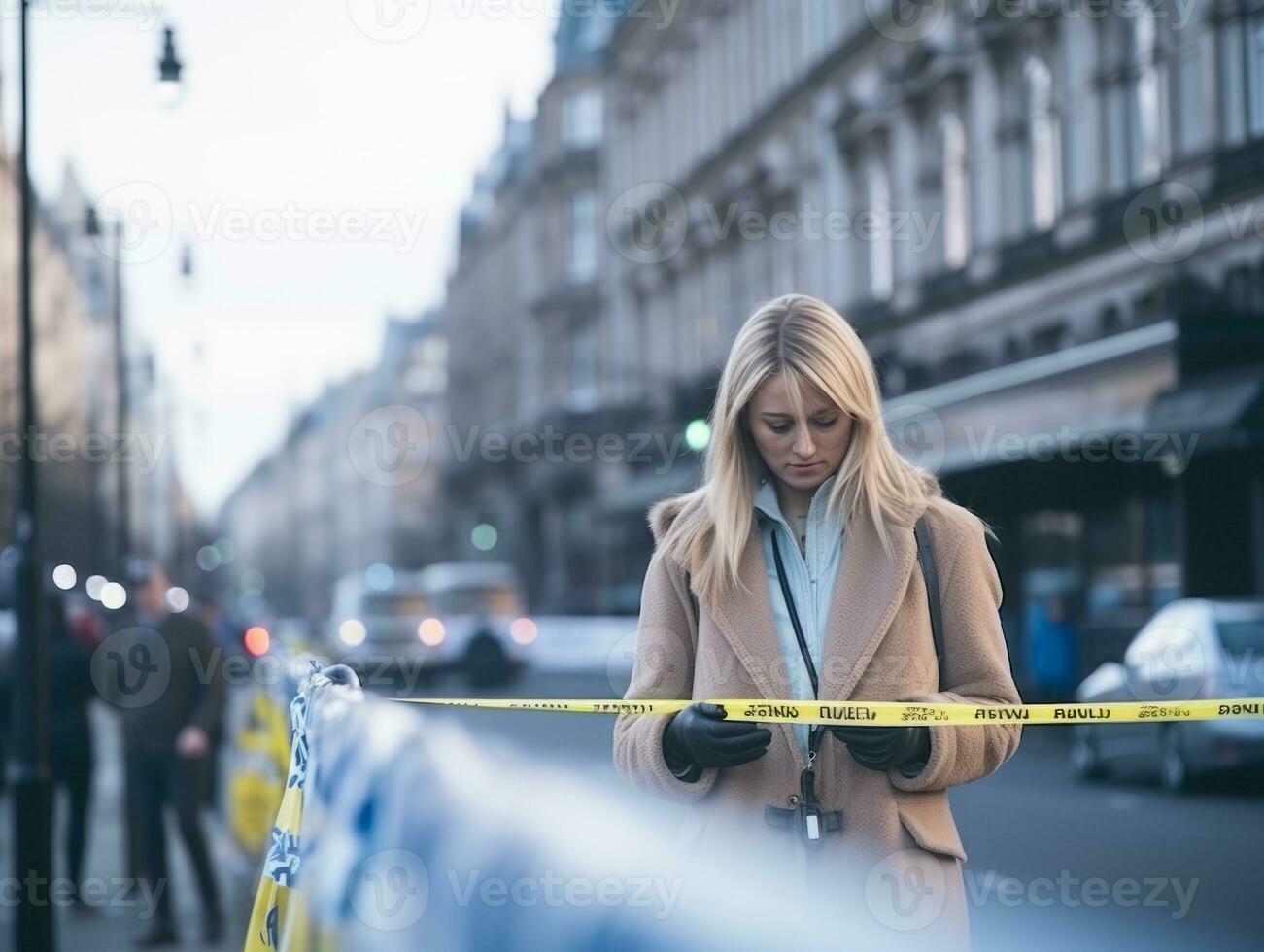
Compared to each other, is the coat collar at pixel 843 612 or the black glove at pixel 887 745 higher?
the coat collar at pixel 843 612

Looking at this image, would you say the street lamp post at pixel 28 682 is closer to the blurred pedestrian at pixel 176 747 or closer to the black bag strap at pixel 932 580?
the blurred pedestrian at pixel 176 747

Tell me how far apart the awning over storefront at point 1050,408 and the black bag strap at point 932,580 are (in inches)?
781

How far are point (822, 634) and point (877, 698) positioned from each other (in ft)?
0.56

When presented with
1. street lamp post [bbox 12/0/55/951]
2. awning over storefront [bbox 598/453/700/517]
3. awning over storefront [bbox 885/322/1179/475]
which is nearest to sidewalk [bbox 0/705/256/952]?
street lamp post [bbox 12/0/55/951]

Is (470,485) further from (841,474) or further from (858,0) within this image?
(841,474)

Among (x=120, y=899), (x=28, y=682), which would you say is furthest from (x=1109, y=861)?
(x=28, y=682)

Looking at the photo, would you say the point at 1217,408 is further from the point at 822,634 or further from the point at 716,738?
the point at 716,738

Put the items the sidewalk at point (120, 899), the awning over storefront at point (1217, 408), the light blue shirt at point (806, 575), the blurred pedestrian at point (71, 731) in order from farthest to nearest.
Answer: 1. the awning over storefront at point (1217, 408)
2. the blurred pedestrian at point (71, 731)
3. the sidewalk at point (120, 899)
4. the light blue shirt at point (806, 575)

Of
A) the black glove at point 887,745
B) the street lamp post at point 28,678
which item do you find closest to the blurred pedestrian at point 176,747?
the street lamp post at point 28,678

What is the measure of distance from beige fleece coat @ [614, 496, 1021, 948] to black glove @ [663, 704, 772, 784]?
0.28 ft

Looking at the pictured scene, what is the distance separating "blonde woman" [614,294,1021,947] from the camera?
322 centimetres

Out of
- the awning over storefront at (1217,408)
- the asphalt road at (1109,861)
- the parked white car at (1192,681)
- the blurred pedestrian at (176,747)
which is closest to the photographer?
the asphalt road at (1109,861)

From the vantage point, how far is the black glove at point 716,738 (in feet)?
10.4

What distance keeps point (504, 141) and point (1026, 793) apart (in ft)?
230
